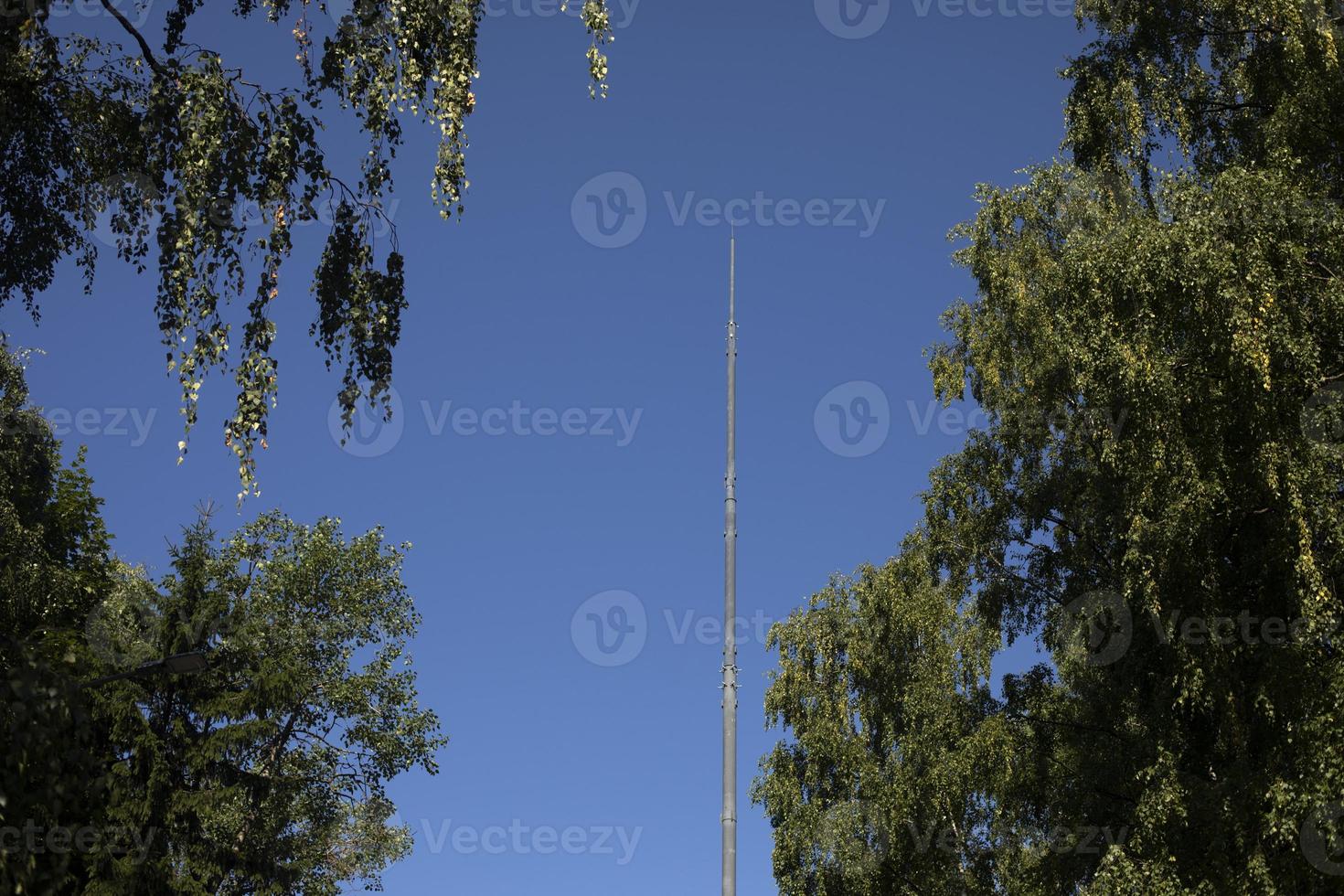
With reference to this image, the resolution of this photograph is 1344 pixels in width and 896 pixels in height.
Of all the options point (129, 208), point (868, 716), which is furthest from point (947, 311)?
point (129, 208)

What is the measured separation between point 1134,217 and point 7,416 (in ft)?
77.0

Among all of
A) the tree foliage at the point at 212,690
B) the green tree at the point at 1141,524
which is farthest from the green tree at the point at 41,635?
the green tree at the point at 1141,524

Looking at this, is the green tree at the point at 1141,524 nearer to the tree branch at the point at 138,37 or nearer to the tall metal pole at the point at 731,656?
the tall metal pole at the point at 731,656

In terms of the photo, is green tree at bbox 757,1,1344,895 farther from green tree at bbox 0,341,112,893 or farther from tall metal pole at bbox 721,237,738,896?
green tree at bbox 0,341,112,893

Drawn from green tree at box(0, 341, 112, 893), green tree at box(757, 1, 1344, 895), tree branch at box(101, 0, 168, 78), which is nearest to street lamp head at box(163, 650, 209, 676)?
green tree at box(0, 341, 112, 893)

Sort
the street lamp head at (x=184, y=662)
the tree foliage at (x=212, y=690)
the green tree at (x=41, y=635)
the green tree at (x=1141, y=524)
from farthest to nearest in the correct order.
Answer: the tree foliage at (x=212, y=690) → the green tree at (x=1141, y=524) → the street lamp head at (x=184, y=662) → the green tree at (x=41, y=635)

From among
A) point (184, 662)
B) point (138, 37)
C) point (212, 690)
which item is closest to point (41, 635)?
point (212, 690)

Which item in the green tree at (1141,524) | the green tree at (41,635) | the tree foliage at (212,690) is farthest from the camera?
the tree foliage at (212,690)

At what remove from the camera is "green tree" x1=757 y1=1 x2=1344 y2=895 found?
16219 millimetres

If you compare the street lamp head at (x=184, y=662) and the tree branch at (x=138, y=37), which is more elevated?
the tree branch at (x=138, y=37)

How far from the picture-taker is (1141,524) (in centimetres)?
1731

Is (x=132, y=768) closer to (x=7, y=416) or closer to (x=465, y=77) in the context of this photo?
(x=7, y=416)

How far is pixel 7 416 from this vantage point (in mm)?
30031

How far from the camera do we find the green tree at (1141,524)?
639 inches
